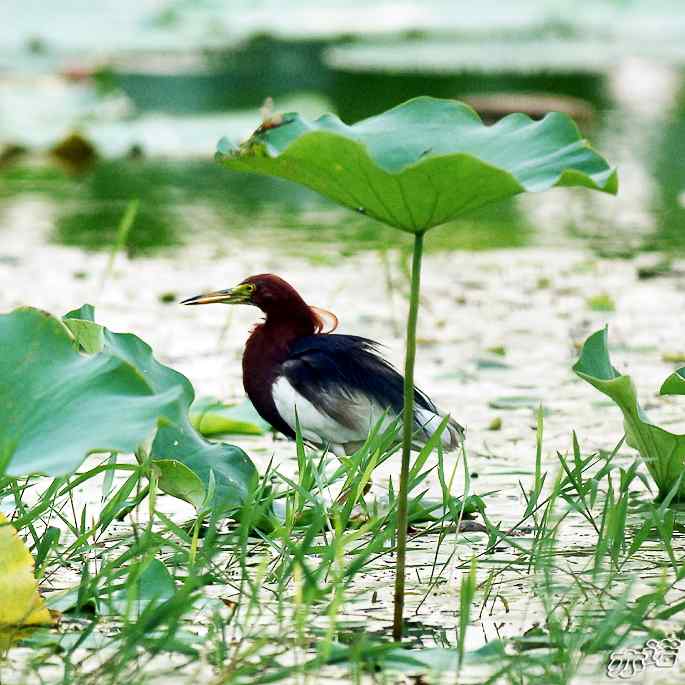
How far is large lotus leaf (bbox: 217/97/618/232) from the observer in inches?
88.7

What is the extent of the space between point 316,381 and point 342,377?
0.22 ft

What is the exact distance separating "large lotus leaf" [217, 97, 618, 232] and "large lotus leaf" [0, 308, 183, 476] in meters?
0.40

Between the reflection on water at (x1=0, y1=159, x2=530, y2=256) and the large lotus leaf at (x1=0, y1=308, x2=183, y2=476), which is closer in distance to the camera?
the large lotus leaf at (x1=0, y1=308, x2=183, y2=476)

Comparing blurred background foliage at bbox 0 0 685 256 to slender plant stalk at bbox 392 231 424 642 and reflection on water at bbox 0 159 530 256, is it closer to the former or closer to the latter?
reflection on water at bbox 0 159 530 256

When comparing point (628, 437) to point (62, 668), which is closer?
point (62, 668)

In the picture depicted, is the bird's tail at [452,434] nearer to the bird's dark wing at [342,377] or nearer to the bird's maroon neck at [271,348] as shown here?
the bird's dark wing at [342,377]

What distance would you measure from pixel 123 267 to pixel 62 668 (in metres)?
3.97

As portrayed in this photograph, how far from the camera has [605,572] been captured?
9.05 ft

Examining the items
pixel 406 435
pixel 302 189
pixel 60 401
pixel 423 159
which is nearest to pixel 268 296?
pixel 406 435

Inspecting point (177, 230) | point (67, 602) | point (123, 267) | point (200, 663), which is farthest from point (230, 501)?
point (177, 230)

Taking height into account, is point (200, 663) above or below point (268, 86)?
below

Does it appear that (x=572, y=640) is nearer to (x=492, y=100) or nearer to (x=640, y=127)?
(x=492, y=100)

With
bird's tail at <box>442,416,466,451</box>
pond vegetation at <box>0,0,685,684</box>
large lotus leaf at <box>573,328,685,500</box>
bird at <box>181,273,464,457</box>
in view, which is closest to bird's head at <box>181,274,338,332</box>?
bird at <box>181,273,464,457</box>

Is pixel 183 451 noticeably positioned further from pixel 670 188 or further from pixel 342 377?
pixel 670 188
